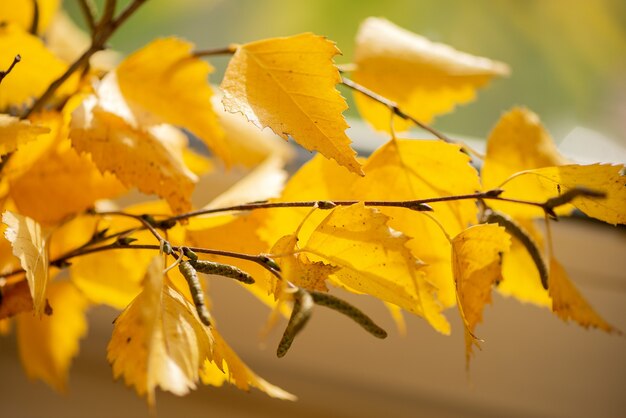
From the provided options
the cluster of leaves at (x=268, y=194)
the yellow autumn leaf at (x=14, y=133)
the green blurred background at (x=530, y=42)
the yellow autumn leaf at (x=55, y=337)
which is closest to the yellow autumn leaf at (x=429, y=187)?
the cluster of leaves at (x=268, y=194)

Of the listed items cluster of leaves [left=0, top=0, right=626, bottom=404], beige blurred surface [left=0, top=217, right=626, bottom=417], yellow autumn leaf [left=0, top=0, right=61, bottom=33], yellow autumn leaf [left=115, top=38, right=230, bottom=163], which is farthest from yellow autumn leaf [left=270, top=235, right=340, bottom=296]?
beige blurred surface [left=0, top=217, right=626, bottom=417]

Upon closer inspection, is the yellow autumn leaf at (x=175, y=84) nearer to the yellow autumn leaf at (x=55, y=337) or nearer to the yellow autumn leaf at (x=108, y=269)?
the yellow autumn leaf at (x=108, y=269)

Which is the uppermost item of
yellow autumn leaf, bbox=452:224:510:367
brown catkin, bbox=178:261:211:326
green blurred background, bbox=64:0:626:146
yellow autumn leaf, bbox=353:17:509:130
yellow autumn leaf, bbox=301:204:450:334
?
green blurred background, bbox=64:0:626:146

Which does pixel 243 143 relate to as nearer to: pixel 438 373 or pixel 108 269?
pixel 108 269

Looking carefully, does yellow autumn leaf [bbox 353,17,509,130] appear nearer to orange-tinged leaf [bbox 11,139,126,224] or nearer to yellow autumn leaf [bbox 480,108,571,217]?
yellow autumn leaf [bbox 480,108,571,217]

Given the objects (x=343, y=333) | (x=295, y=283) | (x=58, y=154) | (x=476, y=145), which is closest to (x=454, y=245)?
(x=295, y=283)

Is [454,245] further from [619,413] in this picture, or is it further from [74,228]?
[619,413]
